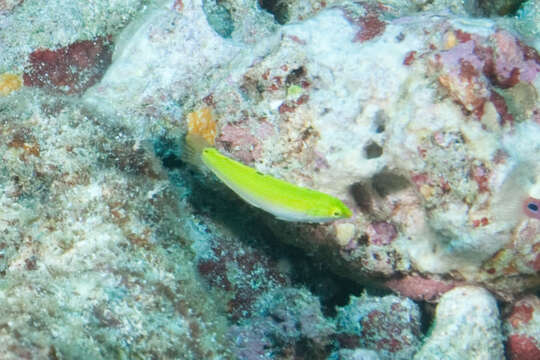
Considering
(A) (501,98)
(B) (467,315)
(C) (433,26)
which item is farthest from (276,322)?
(C) (433,26)

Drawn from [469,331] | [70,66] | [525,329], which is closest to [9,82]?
[70,66]

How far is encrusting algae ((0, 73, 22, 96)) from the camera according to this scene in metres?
4.42

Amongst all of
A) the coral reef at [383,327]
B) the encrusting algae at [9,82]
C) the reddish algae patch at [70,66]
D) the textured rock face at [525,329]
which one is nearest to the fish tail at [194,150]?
the coral reef at [383,327]

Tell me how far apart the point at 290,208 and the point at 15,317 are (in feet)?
4.75

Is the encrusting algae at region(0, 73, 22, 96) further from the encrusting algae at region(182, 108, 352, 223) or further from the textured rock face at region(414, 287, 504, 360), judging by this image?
the textured rock face at region(414, 287, 504, 360)

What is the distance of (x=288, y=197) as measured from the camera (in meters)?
2.56

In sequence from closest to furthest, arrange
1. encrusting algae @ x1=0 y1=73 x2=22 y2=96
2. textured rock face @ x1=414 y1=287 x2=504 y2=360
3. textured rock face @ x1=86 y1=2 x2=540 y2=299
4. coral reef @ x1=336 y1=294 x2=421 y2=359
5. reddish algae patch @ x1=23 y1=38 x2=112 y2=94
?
textured rock face @ x1=86 y1=2 x2=540 y2=299 → textured rock face @ x1=414 y1=287 x2=504 y2=360 → coral reef @ x1=336 y1=294 x2=421 y2=359 → encrusting algae @ x1=0 y1=73 x2=22 y2=96 → reddish algae patch @ x1=23 y1=38 x2=112 y2=94

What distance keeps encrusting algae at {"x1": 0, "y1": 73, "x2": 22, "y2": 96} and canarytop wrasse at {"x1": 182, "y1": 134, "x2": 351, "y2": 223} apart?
2860 millimetres

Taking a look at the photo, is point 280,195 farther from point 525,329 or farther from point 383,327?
point 525,329

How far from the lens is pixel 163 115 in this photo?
4078 mm

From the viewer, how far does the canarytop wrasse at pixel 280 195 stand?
8.41 ft

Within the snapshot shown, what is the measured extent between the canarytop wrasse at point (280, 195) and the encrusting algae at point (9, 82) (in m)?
2.86

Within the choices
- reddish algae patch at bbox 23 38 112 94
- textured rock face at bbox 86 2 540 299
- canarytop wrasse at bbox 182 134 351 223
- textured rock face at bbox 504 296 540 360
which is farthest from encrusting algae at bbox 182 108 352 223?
reddish algae patch at bbox 23 38 112 94

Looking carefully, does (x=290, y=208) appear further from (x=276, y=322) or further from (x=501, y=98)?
(x=501, y=98)
